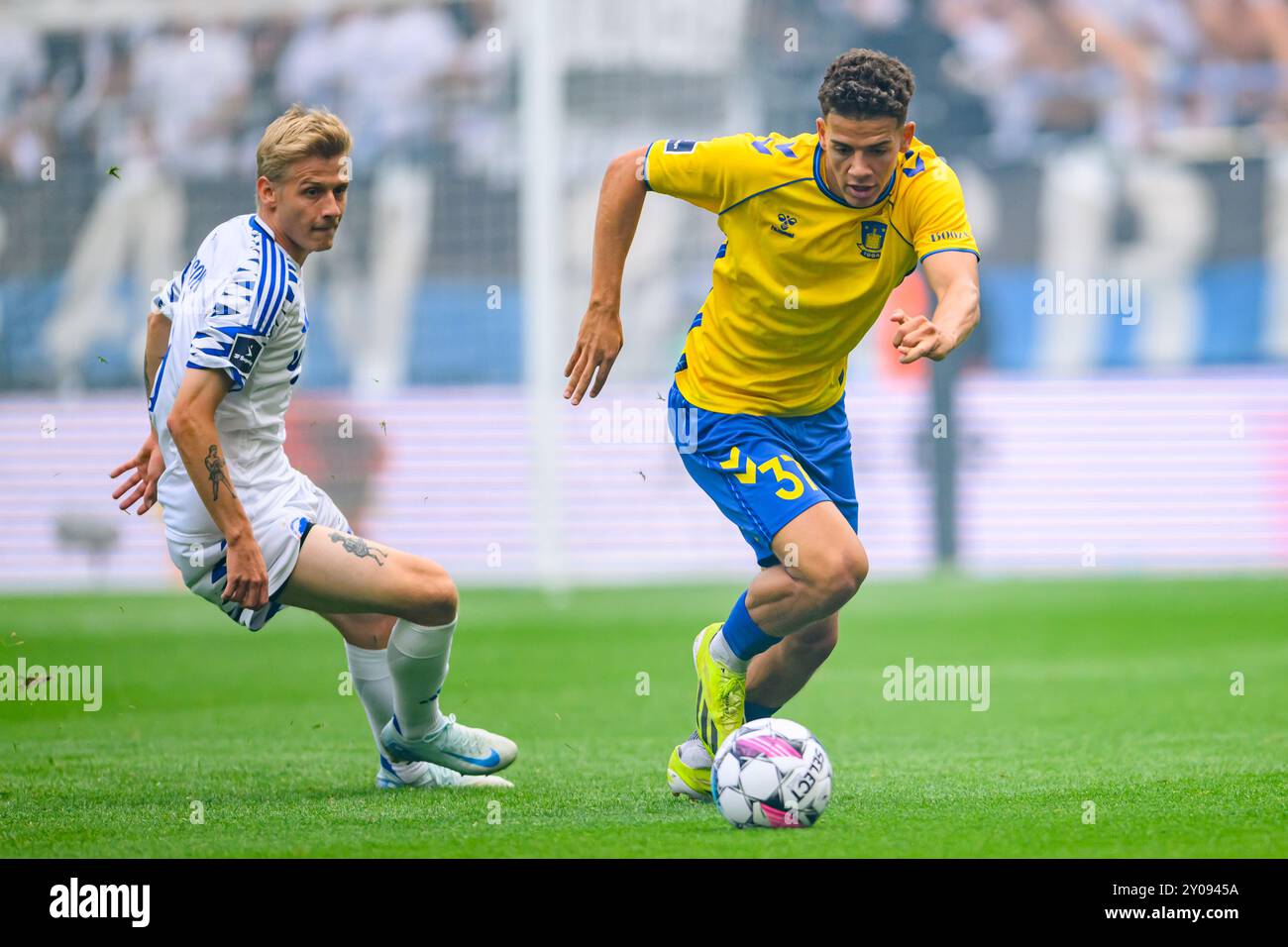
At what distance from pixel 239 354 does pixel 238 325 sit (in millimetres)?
85

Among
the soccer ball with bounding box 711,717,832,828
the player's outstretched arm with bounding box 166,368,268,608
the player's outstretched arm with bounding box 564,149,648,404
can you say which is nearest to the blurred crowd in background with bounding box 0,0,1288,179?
the player's outstretched arm with bounding box 564,149,648,404

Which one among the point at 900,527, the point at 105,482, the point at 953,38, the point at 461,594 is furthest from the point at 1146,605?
the point at 105,482

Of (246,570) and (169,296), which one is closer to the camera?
(246,570)

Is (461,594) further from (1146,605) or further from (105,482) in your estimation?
(1146,605)

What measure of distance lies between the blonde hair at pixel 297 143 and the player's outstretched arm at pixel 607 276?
0.90 metres

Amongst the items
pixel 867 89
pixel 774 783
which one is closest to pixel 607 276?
pixel 867 89

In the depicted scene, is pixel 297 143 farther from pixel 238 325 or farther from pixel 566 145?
pixel 566 145

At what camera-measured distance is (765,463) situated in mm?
5438

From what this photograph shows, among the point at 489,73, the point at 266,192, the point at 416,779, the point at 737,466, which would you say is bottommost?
the point at 416,779

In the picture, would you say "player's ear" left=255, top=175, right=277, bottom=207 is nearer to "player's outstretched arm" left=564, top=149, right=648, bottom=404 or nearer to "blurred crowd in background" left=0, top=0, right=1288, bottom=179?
"player's outstretched arm" left=564, top=149, right=648, bottom=404

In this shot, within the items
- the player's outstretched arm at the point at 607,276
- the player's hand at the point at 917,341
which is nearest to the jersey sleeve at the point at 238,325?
the player's outstretched arm at the point at 607,276

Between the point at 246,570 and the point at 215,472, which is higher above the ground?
the point at 215,472

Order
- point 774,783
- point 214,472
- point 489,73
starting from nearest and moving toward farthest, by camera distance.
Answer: point 774,783 → point 214,472 → point 489,73

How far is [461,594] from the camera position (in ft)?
50.6
